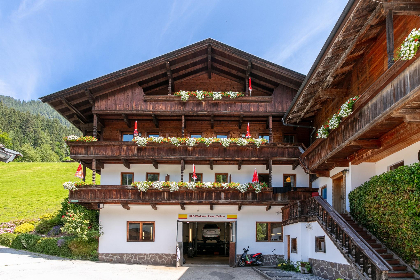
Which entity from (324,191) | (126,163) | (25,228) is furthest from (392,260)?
(25,228)

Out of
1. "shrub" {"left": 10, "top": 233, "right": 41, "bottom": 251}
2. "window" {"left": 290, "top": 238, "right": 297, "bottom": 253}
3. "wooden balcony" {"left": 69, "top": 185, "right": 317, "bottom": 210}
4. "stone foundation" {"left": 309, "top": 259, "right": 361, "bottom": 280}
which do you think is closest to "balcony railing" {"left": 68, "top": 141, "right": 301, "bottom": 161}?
"wooden balcony" {"left": 69, "top": 185, "right": 317, "bottom": 210}

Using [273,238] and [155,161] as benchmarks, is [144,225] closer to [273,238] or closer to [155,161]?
[155,161]

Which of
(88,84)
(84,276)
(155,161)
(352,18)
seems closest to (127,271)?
(84,276)

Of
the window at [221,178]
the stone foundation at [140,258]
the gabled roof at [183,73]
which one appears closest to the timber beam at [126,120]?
the gabled roof at [183,73]

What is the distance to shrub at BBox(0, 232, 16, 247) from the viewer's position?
27250mm

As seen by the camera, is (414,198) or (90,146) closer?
(414,198)

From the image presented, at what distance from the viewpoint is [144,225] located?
2506cm

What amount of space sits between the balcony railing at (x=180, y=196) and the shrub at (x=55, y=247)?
9.62 feet

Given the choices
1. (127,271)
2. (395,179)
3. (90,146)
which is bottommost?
(127,271)

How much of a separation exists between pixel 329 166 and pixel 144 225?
11.7 metres

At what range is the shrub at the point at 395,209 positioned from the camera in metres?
12.1

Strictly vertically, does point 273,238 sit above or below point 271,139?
below

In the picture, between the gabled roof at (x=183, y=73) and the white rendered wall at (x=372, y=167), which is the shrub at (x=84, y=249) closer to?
the gabled roof at (x=183, y=73)

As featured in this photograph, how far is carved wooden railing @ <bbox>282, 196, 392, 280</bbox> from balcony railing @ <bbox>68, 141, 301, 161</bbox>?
3.78 meters
